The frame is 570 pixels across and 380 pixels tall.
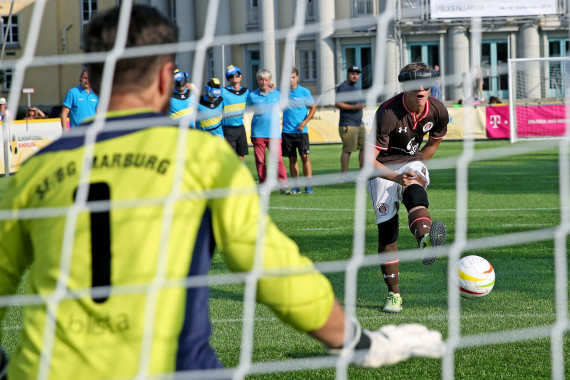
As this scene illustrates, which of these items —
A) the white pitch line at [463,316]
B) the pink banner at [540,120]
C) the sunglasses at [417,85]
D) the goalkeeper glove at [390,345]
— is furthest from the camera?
the pink banner at [540,120]

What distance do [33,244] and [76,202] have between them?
0.65ft

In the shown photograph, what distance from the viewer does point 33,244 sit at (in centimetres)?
211

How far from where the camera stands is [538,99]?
26.7m

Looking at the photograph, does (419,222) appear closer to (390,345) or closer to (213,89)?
(390,345)

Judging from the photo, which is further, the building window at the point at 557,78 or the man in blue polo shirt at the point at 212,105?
the building window at the point at 557,78

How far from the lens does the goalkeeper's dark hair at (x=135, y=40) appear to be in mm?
2070

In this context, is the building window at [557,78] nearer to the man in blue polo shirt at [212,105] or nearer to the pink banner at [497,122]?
the pink banner at [497,122]

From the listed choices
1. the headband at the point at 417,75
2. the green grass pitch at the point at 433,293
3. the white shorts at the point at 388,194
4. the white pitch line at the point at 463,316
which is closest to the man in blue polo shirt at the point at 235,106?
the green grass pitch at the point at 433,293

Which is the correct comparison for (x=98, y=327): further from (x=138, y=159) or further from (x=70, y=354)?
(x=138, y=159)

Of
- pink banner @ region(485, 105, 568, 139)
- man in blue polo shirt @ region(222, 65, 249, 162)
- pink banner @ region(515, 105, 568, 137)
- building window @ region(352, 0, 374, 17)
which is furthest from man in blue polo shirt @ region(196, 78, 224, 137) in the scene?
building window @ region(352, 0, 374, 17)

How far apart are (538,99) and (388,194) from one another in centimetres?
2255

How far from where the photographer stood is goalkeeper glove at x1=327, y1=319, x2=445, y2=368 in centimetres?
213

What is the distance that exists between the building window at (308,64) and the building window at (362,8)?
286 cm

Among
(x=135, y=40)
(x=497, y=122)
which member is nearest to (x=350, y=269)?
A: (x=135, y=40)
